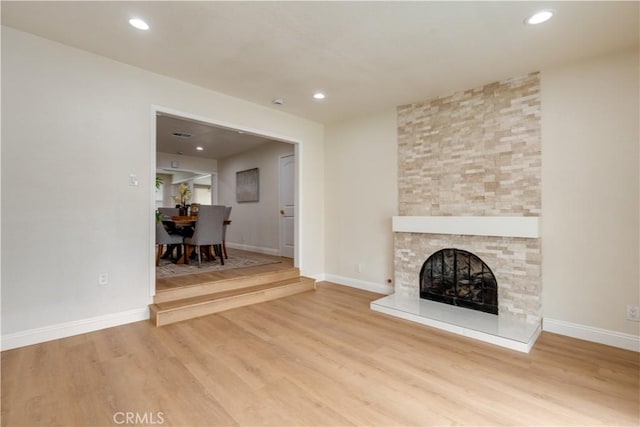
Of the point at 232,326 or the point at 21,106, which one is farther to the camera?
the point at 232,326

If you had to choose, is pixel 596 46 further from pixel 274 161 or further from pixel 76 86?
pixel 274 161

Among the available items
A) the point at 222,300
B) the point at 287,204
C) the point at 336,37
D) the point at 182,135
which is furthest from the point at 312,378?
the point at 182,135

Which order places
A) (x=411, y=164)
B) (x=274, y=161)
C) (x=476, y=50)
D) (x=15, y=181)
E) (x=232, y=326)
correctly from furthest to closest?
(x=274, y=161) → (x=411, y=164) → (x=232, y=326) → (x=476, y=50) → (x=15, y=181)

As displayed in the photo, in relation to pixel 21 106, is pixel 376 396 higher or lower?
lower

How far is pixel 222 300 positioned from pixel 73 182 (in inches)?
74.2

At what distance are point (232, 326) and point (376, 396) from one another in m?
1.69

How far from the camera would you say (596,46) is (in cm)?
260

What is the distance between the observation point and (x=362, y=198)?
462 centimetres

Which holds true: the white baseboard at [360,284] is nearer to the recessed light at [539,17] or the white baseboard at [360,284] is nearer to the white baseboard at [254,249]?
the white baseboard at [254,249]

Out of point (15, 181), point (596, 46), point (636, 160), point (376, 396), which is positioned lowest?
point (376, 396)

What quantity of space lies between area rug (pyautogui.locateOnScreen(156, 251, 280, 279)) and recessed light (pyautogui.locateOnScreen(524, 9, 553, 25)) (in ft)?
14.9

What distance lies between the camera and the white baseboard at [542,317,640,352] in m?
2.57

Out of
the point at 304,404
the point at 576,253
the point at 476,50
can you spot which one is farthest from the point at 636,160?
the point at 304,404

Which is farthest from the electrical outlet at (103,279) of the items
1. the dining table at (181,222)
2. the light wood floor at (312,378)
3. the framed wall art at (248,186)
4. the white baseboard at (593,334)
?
the white baseboard at (593,334)
